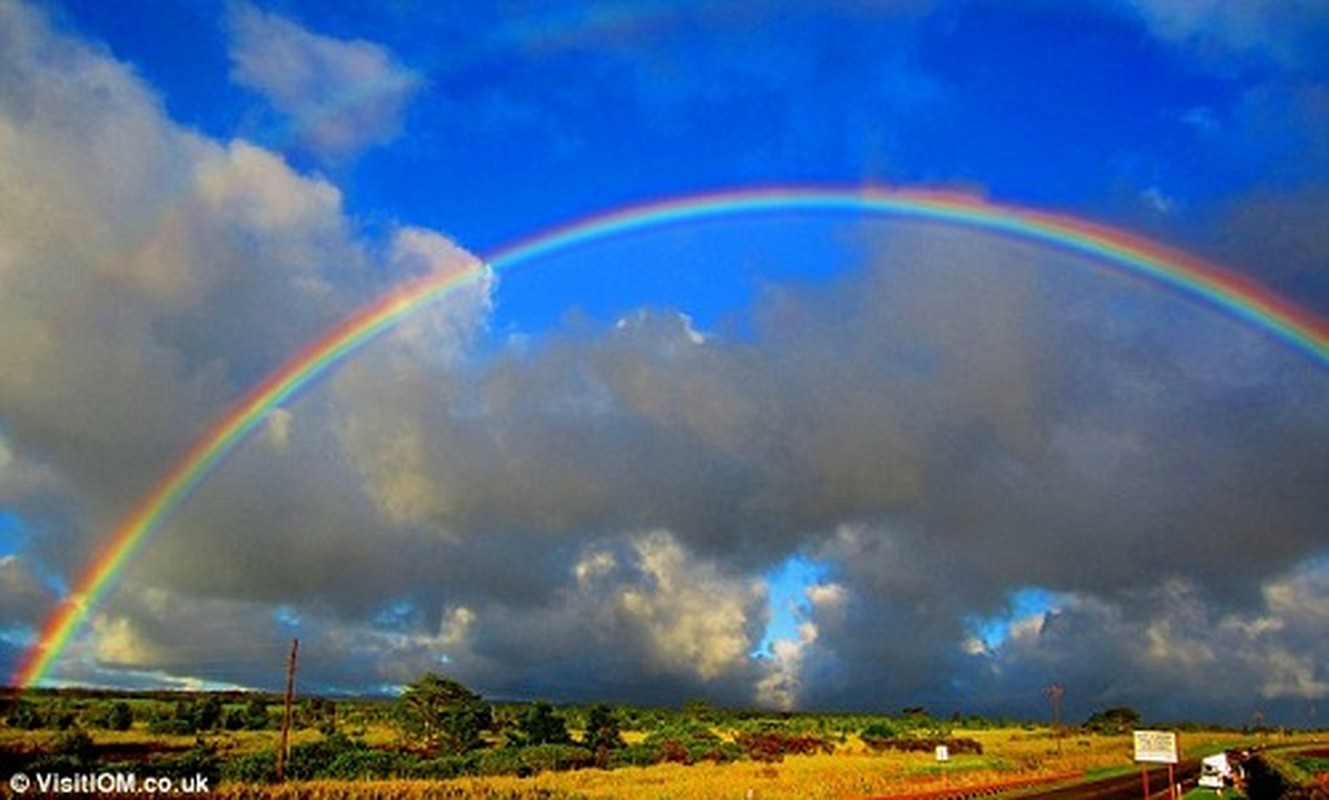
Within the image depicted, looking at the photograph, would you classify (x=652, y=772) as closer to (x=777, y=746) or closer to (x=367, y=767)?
(x=367, y=767)

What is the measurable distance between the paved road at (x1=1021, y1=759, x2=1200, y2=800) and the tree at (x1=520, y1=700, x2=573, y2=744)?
44.8 metres

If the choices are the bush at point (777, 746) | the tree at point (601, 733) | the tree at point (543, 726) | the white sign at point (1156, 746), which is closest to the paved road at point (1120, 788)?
the white sign at point (1156, 746)

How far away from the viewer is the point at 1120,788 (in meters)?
62.5

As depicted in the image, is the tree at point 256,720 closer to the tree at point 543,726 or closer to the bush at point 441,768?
the tree at point 543,726

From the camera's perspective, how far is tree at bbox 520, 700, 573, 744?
95.8m

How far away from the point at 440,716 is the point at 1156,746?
6904 cm

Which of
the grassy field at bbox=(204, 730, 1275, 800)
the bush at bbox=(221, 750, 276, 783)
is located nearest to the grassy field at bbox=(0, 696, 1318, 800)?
the grassy field at bbox=(204, 730, 1275, 800)

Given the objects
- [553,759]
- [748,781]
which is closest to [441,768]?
[553,759]

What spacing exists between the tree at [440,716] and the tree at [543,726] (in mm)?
4390

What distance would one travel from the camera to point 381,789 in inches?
1916

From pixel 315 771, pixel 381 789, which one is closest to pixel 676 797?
pixel 381 789

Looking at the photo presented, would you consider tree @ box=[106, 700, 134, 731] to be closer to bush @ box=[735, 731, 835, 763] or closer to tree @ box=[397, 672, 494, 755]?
tree @ box=[397, 672, 494, 755]

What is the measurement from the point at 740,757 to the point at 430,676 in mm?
30233

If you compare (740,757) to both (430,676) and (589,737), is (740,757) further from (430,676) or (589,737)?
(430,676)
